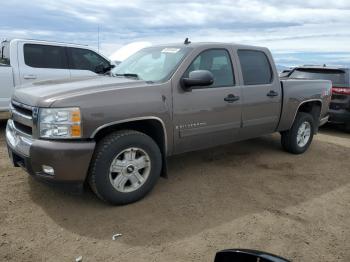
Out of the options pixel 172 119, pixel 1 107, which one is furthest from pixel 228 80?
pixel 1 107

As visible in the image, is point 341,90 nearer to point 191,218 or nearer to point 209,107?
point 209,107

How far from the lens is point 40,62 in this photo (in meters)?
7.63

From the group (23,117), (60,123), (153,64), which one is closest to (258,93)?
(153,64)

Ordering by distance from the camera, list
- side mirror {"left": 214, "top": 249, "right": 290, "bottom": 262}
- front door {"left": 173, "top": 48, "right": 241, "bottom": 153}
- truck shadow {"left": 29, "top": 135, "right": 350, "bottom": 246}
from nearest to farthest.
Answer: side mirror {"left": 214, "top": 249, "right": 290, "bottom": 262}, truck shadow {"left": 29, "top": 135, "right": 350, "bottom": 246}, front door {"left": 173, "top": 48, "right": 241, "bottom": 153}

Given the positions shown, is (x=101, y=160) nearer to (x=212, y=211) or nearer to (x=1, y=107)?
(x=212, y=211)

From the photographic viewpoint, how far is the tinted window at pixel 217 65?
4555 millimetres

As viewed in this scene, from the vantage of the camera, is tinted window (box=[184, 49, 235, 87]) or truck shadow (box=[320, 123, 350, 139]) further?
truck shadow (box=[320, 123, 350, 139])

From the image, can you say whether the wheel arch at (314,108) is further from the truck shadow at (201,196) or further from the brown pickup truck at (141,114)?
the brown pickup truck at (141,114)

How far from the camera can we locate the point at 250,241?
3.28 meters

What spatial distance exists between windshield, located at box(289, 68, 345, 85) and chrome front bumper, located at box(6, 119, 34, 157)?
7.12 m

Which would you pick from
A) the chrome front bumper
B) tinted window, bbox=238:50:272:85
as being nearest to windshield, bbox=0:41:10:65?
the chrome front bumper

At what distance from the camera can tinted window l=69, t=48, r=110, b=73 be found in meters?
8.17

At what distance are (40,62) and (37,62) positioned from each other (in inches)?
2.6

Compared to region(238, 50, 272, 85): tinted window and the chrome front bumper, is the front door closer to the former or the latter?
region(238, 50, 272, 85): tinted window
